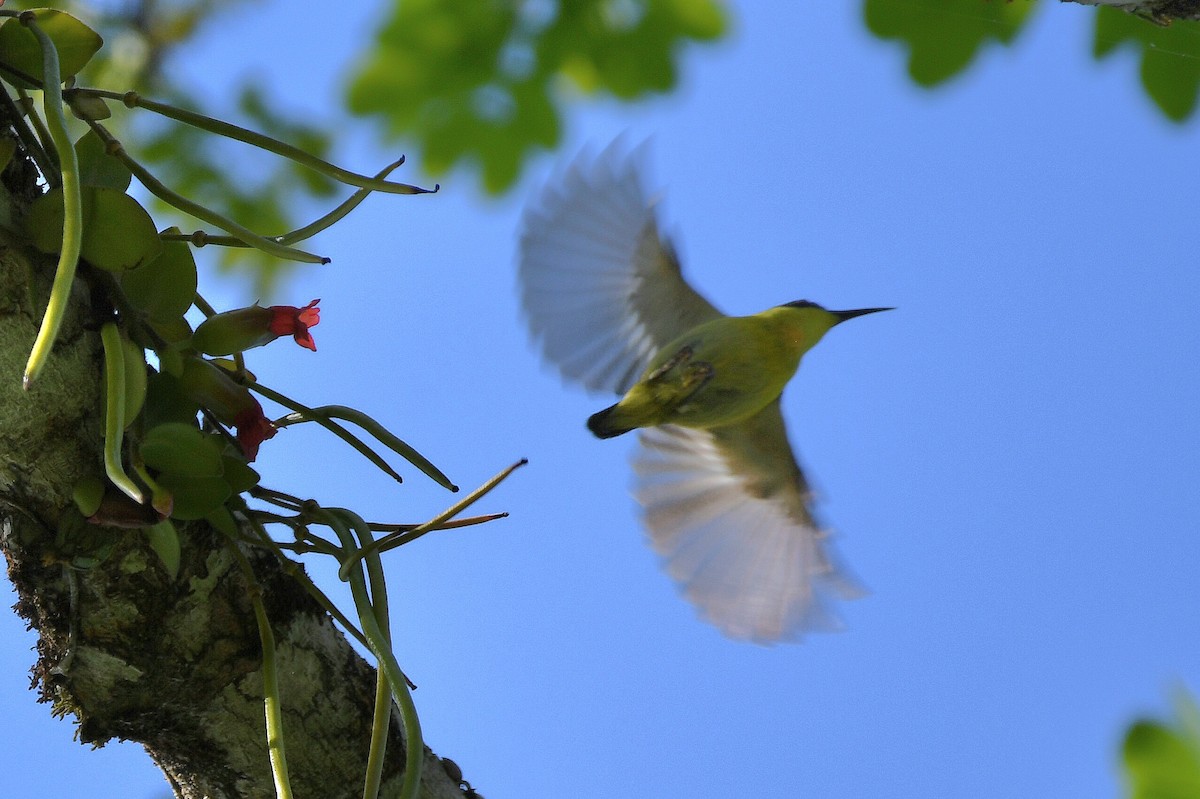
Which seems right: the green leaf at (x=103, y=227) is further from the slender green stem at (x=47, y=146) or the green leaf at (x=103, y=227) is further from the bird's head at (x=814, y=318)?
the bird's head at (x=814, y=318)

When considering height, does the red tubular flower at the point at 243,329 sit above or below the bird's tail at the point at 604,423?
below

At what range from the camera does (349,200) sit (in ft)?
2.83

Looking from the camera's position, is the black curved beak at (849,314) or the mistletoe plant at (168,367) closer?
the mistletoe plant at (168,367)

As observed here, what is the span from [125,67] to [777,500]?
1.42 meters

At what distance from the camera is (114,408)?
0.67 metres

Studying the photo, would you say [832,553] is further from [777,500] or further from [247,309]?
[247,309]

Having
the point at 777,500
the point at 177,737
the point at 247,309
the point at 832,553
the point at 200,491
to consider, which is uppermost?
the point at 777,500

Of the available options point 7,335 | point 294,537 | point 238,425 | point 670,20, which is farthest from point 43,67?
point 670,20

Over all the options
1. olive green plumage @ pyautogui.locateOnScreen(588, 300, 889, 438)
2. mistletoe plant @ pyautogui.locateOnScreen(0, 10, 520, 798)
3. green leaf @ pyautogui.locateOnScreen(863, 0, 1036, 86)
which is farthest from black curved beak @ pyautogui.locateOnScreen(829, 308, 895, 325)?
mistletoe plant @ pyautogui.locateOnScreen(0, 10, 520, 798)

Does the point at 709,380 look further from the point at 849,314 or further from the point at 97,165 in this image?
the point at 97,165

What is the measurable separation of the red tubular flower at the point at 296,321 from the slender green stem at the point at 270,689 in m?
0.19

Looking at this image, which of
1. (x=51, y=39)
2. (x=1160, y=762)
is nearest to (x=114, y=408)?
(x=51, y=39)

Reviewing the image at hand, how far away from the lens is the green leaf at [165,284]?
0.76m

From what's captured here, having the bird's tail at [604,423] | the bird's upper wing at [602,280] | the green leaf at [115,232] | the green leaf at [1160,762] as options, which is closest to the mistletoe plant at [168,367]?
the green leaf at [115,232]
